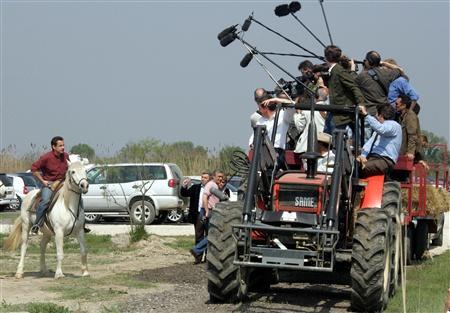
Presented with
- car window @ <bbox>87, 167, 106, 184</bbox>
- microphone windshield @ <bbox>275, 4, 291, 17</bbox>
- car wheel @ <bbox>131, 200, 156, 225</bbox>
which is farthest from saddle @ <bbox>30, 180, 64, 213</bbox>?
car window @ <bbox>87, 167, 106, 184</bbox>

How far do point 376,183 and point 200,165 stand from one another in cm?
2875

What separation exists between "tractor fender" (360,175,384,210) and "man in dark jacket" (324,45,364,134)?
3.21 ft

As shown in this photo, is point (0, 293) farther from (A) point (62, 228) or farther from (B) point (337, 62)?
(B) point (337, 62)

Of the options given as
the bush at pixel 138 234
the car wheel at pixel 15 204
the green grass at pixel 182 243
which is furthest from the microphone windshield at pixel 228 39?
the car wheel at pixel 15 204

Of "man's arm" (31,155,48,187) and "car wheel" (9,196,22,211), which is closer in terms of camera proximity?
"man's arm" (31,155,48,187)

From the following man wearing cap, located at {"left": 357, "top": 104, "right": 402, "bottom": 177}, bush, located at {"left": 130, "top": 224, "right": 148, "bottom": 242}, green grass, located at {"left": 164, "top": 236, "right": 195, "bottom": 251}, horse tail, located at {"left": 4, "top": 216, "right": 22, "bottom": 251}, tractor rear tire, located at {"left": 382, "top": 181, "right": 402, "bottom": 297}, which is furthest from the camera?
green grass, located at {"left": 164, "top": 236, "right": 195, "bottom": 251}

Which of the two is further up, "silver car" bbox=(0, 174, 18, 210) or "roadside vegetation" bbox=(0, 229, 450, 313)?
"silver car" bbox=(0, 174, 18, 210)

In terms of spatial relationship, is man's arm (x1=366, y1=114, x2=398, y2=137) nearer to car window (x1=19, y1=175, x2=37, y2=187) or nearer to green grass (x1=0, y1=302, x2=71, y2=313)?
green grass (x1=0, y1=302, x2=71, y2=313)

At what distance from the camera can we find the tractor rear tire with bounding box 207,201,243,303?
12.5 meters

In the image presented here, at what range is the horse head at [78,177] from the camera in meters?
17.1

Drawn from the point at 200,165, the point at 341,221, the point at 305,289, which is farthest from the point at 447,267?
the point at 200,165

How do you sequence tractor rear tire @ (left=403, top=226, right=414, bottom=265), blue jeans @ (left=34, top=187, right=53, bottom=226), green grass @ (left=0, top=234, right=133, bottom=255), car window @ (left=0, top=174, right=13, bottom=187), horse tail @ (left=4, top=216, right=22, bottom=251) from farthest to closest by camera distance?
1. car window @ (left=0, top=174, right=13, bottom=187)
2. green grass @ (left=0, top=234, right=133, bottom=255)
3. tractor rear tire @ (left=403, top=226, right=414, bottom=265)
4. horse tail @ (left=4, top=216, right=22, bottom=251)
5. blue jeans @ (left=34, top=187, right=53, bottom=226)

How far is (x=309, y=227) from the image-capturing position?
12227 mm

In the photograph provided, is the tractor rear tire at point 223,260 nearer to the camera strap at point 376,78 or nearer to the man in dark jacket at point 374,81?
the man in dark jacket at point 374,81
